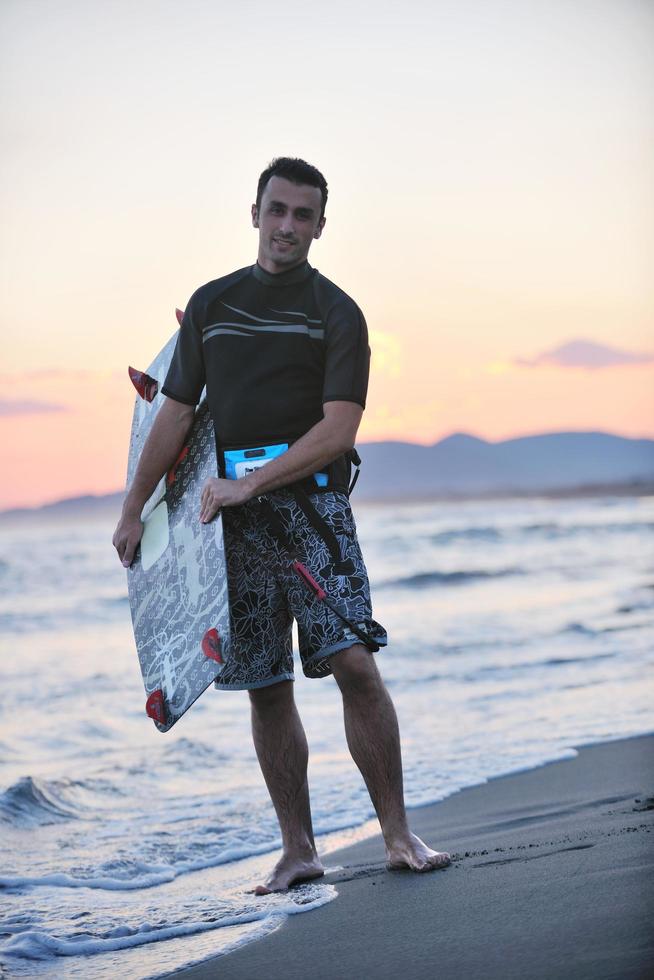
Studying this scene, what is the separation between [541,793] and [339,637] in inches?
70.1

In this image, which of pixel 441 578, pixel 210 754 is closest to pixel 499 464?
pixel 441 578

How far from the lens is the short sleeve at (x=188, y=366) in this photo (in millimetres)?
3268

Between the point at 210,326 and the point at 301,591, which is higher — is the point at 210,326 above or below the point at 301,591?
above

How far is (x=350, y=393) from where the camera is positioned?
303cm

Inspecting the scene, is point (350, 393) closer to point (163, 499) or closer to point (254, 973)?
point (163, 499)

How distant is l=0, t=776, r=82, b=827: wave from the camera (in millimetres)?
4574

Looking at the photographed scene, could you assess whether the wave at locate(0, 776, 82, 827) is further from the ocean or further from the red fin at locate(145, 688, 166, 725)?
the red fin at locate(145, 688, 166, 725)

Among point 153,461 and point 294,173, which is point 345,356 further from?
point 153,461

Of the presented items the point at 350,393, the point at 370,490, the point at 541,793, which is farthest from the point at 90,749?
the point at 370,490

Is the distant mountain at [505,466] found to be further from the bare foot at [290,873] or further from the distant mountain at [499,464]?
the bare foot at [290,873]

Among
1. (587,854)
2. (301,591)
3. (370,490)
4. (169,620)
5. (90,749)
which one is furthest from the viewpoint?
(370,490)

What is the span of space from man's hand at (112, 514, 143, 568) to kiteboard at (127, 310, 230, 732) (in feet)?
0.09

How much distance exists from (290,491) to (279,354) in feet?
1.26

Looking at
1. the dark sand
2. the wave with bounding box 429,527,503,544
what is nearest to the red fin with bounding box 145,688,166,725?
the dark sand
